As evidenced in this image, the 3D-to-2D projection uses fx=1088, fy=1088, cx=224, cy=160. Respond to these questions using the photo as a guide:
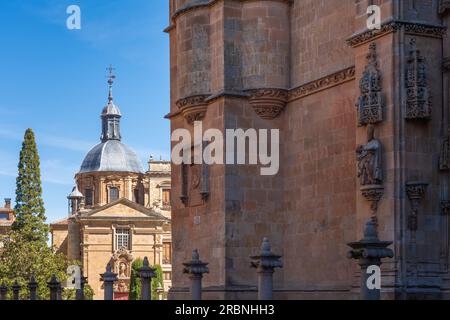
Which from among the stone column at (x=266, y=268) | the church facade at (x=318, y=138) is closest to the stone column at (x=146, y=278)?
the church facade at (x=318, y=138)

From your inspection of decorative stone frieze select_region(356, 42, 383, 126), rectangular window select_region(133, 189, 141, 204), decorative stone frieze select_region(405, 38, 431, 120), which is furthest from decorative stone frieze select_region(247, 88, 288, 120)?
rectangular window select_region(133, 189, 141, 204)

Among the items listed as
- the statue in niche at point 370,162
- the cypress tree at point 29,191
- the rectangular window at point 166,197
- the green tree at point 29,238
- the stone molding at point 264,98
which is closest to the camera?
the statue in niche at point 370,162

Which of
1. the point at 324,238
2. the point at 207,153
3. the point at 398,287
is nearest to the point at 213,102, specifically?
the point at 207,153

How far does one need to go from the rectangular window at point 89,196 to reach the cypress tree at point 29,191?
1588 inches

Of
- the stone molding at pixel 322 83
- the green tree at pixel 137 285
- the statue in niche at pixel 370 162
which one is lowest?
the green tree at pixel 137 285

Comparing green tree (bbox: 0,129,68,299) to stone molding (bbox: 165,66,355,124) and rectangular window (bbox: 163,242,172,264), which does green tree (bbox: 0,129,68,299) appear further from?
rectangular window (bbox: 163,242,172,264)

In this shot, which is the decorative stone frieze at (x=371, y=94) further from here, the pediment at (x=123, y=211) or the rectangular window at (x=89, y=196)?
the rectangular window at (x=89, y=196)

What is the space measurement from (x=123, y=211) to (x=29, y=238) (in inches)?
1312

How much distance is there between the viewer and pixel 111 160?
10175 cm

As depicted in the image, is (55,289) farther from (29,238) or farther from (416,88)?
(29,238)

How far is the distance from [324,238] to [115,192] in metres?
78.1

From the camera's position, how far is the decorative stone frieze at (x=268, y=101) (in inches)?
975

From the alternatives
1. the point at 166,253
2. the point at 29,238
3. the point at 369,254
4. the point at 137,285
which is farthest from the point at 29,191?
the point at 369,254

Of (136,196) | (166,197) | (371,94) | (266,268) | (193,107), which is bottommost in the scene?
(266,268)
